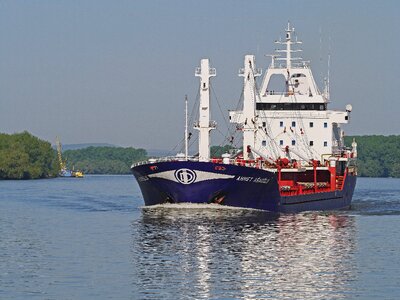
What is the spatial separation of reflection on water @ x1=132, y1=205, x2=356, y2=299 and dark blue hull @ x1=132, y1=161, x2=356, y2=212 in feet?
3.72

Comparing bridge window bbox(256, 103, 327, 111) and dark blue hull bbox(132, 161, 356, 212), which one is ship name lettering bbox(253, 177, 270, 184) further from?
bridge window bbox(256, 103, 327, 111)

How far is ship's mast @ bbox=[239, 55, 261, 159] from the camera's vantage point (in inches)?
3354

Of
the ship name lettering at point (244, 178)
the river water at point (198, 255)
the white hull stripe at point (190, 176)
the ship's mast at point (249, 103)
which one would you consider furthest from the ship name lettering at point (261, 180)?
the ship's mast at point (249, 103)

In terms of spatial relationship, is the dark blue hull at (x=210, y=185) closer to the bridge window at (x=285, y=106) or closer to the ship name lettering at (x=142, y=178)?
the ship name lettering at (x=142, y=178)

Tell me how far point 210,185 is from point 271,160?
428 inches

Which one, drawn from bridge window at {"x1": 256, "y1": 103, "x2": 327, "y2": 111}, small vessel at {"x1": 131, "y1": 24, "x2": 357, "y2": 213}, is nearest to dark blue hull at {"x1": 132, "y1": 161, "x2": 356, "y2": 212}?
small vessel at {"x1": 131, "y1": 24, "x2": 357, "y2": 213}

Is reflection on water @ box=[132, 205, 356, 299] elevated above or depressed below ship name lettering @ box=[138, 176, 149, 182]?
below

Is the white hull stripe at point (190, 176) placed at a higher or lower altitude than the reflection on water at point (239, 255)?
higher

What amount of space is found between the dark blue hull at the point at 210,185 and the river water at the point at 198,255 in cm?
106

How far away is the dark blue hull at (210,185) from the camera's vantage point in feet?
247

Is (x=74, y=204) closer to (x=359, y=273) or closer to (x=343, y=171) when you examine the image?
(x=343, y=171)

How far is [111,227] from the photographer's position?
69.6 m

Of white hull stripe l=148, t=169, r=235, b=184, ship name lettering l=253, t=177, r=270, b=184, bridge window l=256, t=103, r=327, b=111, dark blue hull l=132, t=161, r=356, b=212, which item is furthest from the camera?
bridge window l=256, t=103, r=327, b=111

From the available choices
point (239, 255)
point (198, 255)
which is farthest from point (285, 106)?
point (198, 255)
